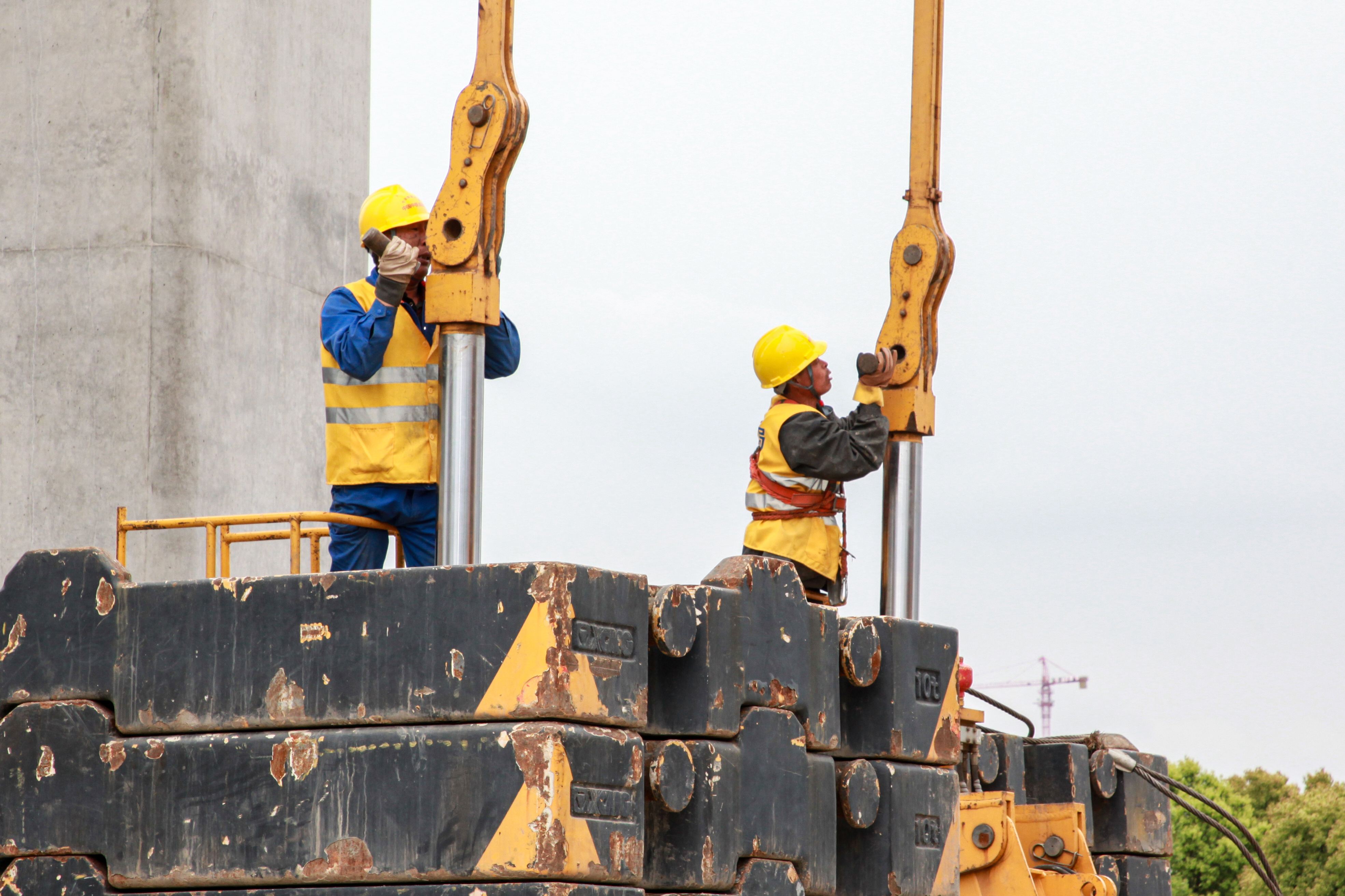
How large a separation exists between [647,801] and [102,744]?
128 cm

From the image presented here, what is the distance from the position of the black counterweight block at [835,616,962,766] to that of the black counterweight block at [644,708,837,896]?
253 millimetres

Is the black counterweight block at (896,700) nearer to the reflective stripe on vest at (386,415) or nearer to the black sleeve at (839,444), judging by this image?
the black sleeve at (839,444)

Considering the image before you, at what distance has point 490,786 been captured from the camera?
389cm

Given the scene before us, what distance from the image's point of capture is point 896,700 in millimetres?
5105

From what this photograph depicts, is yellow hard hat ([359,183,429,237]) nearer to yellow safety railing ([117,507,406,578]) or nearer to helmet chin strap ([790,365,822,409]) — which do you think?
yellow safety railing ([117,507,406,578])

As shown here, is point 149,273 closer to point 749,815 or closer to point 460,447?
point 460,447

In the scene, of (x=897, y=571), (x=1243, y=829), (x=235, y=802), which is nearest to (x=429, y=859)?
(x=235, y=802)

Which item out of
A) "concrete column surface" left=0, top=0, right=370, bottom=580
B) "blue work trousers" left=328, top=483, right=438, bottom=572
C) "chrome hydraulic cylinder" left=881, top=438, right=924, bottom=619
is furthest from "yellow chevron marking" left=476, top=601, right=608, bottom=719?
"concrete column surface" left=0, top=0, right=370, bottom=580

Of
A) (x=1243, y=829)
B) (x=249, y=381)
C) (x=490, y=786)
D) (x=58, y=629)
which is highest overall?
(x=249, y=381)

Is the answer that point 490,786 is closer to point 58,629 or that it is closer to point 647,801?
point 647,801

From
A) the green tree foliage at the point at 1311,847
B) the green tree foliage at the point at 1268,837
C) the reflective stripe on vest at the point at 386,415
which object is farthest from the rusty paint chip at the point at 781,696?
the green tree foliage at the point at 1311,847

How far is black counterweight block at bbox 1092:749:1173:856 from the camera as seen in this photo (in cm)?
743

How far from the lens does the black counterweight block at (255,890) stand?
152 inches

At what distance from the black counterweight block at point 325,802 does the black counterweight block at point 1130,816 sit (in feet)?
12.6
